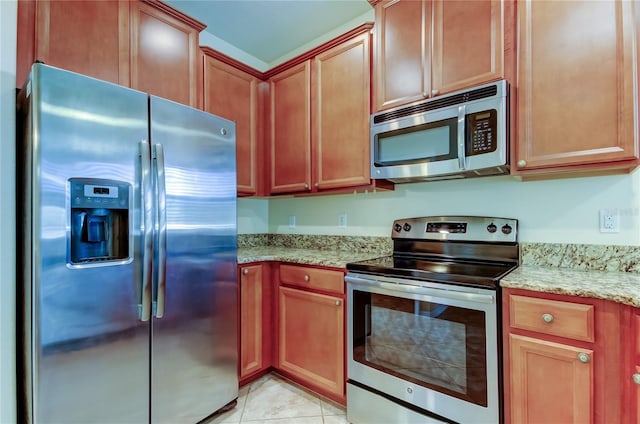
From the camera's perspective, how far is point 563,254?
1618 mm

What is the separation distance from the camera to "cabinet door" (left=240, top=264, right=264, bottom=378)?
2.05m

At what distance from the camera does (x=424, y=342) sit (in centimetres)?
152

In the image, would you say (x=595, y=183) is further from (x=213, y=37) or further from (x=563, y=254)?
(x=213, y=37)

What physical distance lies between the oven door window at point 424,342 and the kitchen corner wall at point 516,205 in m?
0.71

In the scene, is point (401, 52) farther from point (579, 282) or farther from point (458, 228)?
point (579, 282)

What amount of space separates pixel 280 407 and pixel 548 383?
4.74 feet

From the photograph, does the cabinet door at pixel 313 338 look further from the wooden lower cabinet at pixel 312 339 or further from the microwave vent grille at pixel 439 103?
the microwave vent grille at pixel 439 103

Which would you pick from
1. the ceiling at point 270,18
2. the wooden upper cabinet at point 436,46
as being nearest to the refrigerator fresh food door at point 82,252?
the ceiling at point 270,18

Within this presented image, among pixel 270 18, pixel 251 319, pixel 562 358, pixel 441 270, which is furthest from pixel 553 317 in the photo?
pixel 270 18

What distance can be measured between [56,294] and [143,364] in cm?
50

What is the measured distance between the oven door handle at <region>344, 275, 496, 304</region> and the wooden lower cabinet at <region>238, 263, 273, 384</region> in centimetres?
69

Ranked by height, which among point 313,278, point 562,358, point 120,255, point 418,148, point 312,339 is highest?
point 418,148

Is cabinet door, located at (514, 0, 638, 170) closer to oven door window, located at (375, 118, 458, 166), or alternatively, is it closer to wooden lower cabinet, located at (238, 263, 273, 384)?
oven door window, located at (375, 118, 458, 166)

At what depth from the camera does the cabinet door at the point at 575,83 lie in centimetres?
128
